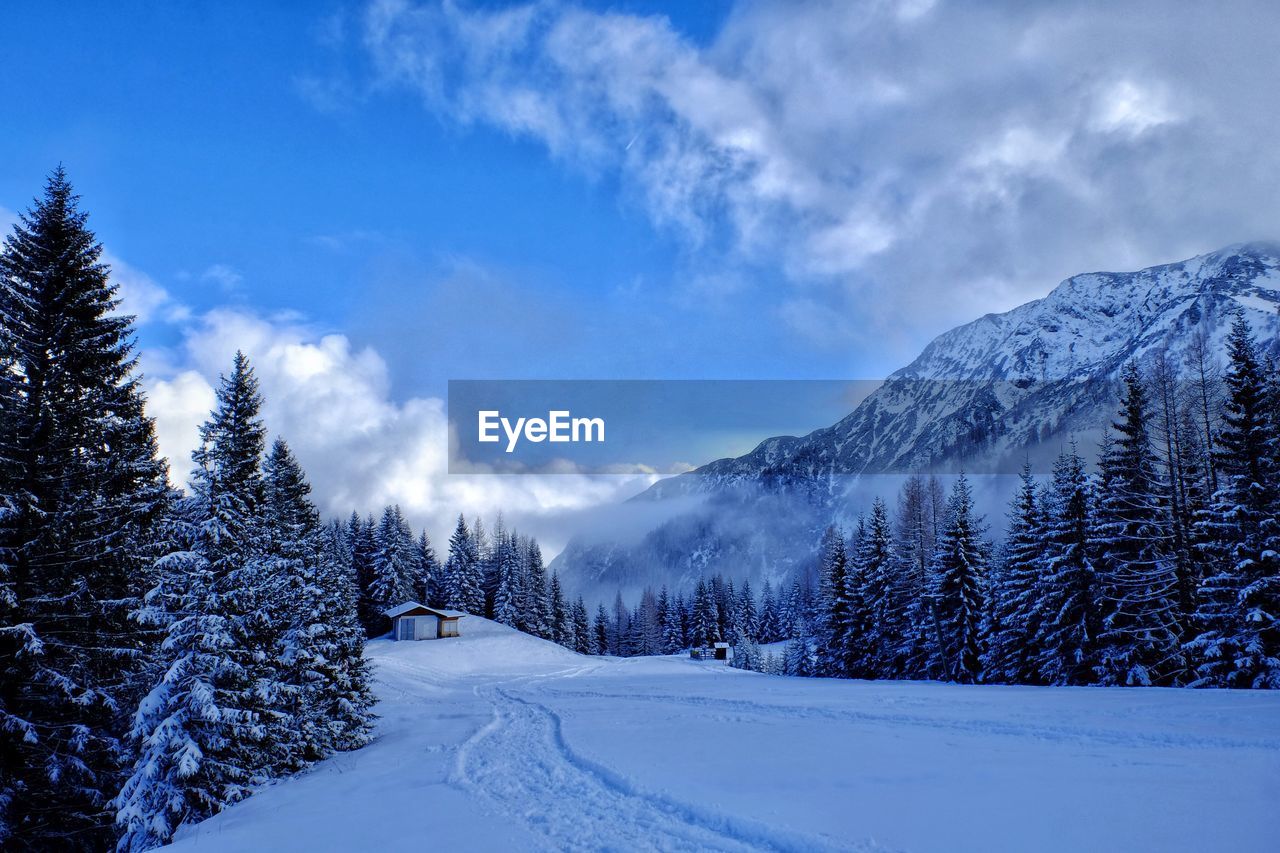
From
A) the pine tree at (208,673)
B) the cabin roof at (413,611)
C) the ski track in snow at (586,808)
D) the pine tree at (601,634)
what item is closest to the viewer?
the ski track in snow at (586,808)

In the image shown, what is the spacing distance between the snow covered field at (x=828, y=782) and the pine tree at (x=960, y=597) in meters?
15.1

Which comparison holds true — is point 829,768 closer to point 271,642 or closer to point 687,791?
point 687,791

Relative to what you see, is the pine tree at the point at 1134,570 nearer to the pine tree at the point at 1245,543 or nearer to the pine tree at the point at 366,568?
the pine tree at the point at 1245,543

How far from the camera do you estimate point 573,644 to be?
84500 millimetres

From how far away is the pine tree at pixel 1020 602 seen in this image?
2914cm

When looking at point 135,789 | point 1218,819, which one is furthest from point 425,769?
point 1218,819

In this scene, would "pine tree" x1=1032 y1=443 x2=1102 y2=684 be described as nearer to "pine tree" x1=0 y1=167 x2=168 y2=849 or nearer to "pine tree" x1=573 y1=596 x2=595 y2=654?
"pine tree" x1=0 y1=167 x2=168 y2=849

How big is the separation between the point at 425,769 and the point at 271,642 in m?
6.58

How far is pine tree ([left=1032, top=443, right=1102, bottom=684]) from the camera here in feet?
86.6

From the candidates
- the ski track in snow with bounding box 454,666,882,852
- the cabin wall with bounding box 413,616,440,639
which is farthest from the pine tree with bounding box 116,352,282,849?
the cabin wall with bounding box 413,616,440,639

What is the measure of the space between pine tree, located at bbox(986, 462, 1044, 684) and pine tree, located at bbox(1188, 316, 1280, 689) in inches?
260

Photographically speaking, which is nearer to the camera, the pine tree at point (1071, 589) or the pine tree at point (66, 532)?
the pine tree at point (66, 532)

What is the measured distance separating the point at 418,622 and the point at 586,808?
197 ft

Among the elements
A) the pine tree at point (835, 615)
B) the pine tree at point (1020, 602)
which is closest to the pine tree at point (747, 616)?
the pine tree at point (835, 615)
